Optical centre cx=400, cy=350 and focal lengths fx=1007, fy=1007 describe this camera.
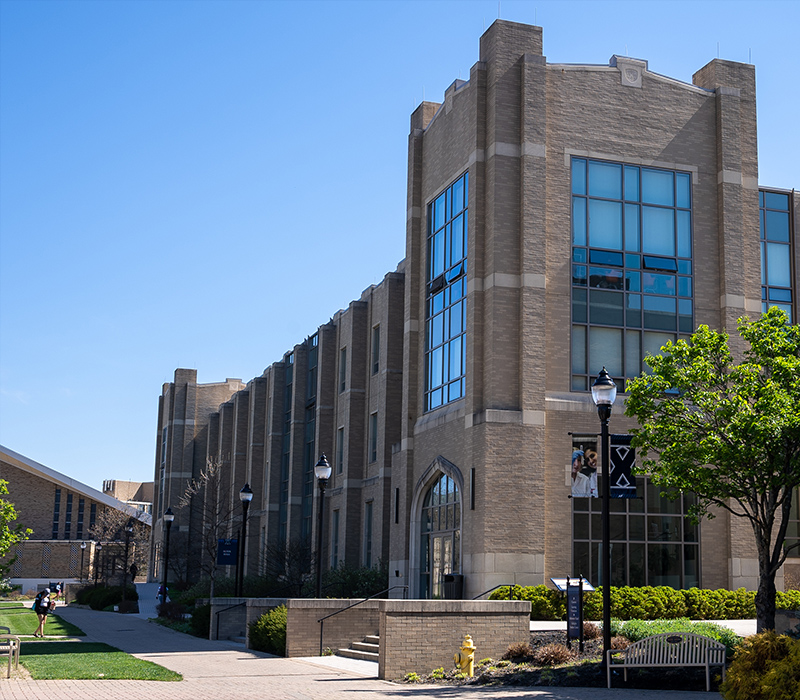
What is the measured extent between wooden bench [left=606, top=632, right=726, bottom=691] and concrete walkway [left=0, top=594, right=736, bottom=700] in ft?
1.94

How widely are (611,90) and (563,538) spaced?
45.3ft

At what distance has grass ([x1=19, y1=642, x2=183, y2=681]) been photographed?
58.5 feet

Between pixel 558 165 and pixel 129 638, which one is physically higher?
pixel 558 165

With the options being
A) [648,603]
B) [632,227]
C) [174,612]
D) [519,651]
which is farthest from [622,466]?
[174,612]

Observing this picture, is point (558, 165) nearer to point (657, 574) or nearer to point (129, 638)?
point (657, 574)

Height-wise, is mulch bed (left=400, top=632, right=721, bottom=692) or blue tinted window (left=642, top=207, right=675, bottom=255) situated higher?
blue tinted window (left=642, top=207, right=675, bottom=255)

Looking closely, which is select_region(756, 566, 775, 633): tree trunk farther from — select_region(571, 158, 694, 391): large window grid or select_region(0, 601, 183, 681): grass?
select_region(571, 158, 694, 391): large window grid

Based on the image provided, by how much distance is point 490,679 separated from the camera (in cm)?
1712

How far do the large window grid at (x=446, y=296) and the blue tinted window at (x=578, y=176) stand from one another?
3.36 meters

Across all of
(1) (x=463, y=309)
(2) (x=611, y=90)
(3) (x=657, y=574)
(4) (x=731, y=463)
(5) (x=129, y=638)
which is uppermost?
(2) (x=611, y=90)

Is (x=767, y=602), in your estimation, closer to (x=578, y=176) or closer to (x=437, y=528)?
(x=437, y=528)

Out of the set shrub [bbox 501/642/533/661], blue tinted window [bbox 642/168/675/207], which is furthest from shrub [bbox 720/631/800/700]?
blue tinted window [bbox 642/168/675/207]

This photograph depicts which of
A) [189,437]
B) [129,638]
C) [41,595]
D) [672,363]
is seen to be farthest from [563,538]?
[189,437]

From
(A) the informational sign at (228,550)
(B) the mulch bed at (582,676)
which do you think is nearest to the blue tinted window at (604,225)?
(B) the mulch bed at (582,676)
